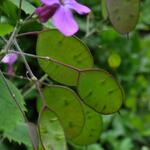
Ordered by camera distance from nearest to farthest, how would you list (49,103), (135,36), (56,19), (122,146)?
(56,19) < (49,103) < (122,146) < (135,36)

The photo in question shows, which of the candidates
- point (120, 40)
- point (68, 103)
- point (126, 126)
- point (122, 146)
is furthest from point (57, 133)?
point (120, 40)

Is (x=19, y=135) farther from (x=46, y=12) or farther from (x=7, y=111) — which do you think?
(x=46, y=12)

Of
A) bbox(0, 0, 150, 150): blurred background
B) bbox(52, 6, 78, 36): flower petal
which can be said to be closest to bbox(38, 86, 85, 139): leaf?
bbox(52, 6, 78, 36): flower petal

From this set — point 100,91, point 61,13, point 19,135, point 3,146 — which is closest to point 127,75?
point 3,146

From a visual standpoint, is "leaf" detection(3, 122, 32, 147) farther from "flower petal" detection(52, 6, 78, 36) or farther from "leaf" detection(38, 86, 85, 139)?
"flower petal" detection(52, 6, 78, 36)

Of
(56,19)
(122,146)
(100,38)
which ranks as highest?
(56,19)

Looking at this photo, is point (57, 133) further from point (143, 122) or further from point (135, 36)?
point (135, 36)
